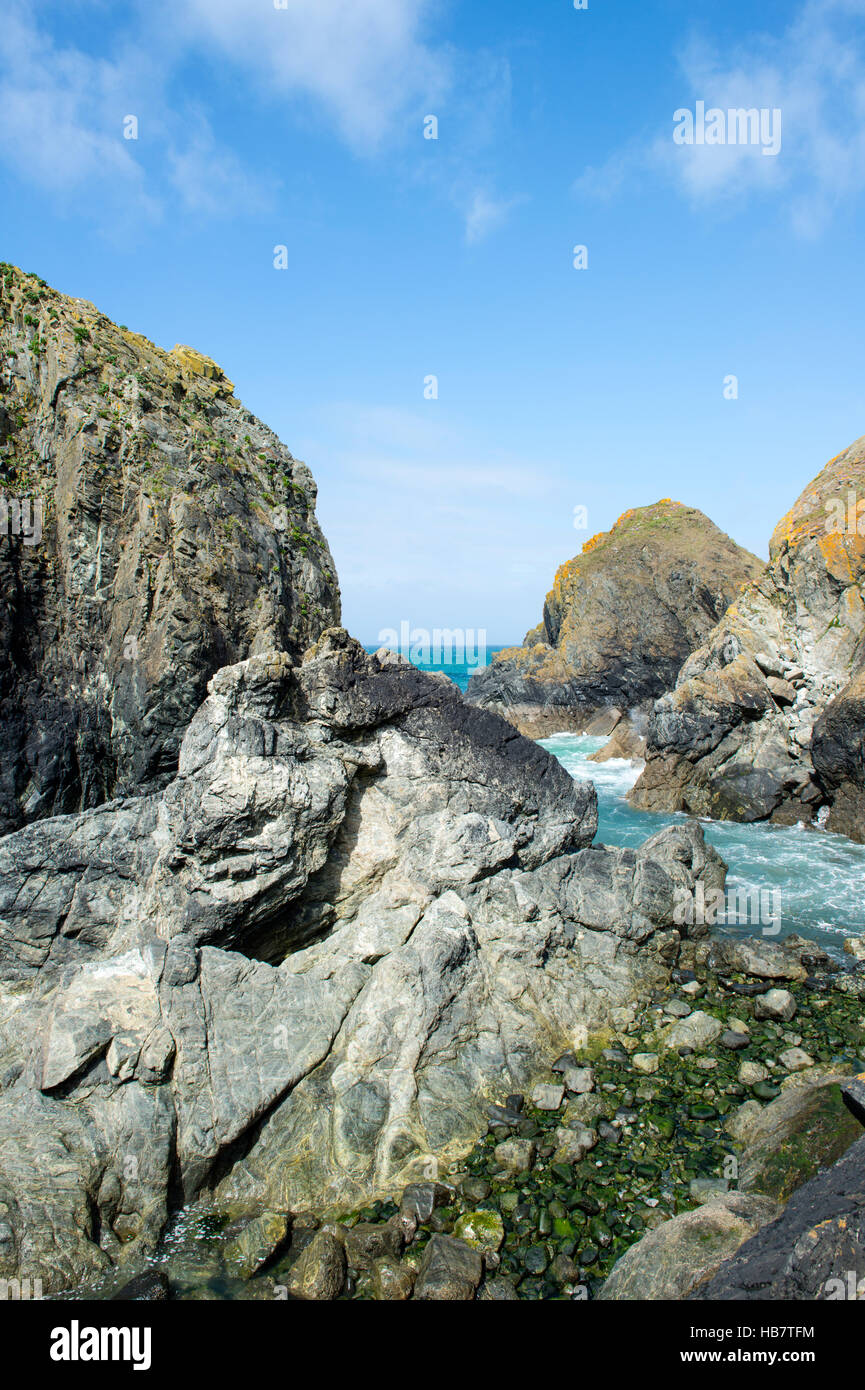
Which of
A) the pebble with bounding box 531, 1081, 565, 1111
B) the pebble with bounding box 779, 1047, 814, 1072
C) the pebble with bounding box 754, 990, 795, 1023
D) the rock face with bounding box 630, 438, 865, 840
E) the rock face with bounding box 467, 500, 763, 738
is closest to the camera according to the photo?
the pebble with bounding box 531, 1081, 565, 1111

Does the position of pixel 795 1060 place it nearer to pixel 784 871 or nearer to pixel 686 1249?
pixel 686 1249

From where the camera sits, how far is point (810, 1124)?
38.0ft

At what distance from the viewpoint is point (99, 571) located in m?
20.1

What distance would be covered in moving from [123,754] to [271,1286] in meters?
13.4

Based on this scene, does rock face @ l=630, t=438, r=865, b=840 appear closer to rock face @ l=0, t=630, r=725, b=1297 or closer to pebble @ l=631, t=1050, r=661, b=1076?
rock face @ l=0, t=630, r=725, b=1297

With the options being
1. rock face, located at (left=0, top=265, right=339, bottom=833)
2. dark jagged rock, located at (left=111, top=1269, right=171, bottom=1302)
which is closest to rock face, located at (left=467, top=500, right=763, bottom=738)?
rock face, located at (left=0, top=265, right=339, bottom=833)

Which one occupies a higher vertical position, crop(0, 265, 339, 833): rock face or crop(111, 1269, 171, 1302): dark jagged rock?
crop(0, 265, 339, 833): rock face

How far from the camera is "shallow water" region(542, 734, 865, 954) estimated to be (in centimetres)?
2153

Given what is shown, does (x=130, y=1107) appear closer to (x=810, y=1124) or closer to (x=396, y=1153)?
(x=396, y=1153)

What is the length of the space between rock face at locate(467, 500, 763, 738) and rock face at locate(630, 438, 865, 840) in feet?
84.7

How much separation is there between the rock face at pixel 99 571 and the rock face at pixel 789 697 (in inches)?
990
